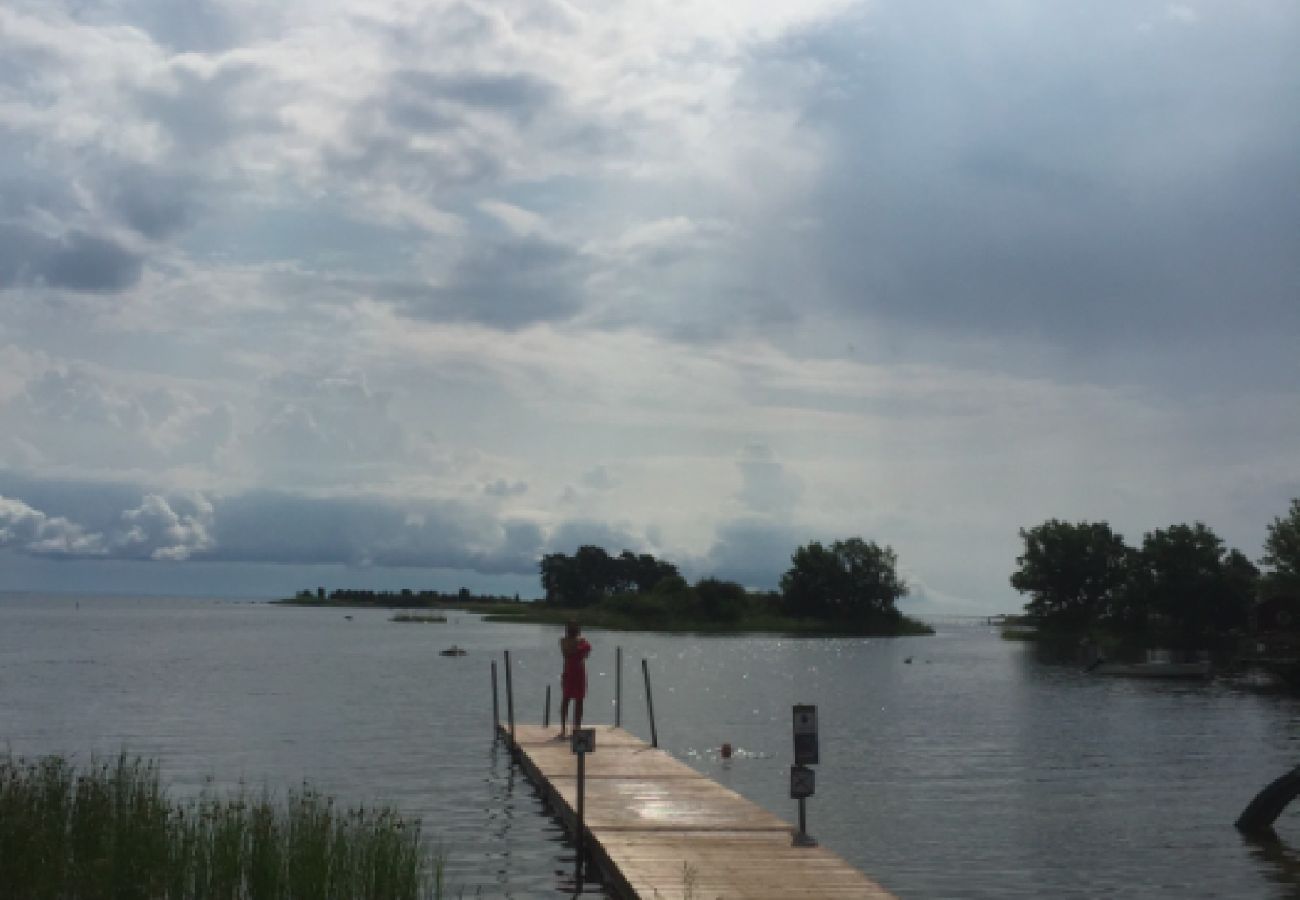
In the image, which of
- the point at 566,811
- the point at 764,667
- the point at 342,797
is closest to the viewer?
the point at 566,811

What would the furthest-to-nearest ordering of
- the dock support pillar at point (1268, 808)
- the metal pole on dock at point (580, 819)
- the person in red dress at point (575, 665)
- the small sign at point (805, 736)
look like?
the person in red dress at point (575, 665) → the dock support pillar at point (1268, 808) → the metal pole on dock at point (580, 819) → the small sign at point (805, 736)

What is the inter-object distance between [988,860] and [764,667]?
78335 mm

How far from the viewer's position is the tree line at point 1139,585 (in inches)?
6329

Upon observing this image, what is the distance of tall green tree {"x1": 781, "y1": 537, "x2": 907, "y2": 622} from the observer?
7584 inches

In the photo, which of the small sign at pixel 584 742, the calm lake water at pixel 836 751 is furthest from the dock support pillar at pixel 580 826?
the small sign at pixel 584 742

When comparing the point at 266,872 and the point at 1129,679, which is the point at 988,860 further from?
the point at 1129,679

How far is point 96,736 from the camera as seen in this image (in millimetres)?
46406

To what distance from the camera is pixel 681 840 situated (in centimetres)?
2078

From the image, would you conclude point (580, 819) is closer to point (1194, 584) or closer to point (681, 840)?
point (681, 840)

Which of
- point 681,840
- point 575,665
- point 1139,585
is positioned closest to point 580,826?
point 681,840

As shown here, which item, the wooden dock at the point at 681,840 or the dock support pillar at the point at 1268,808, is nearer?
the wooden dock at the point at 681,840

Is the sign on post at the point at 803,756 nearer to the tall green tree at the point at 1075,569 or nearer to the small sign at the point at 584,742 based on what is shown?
the small sign at the point at 584,742

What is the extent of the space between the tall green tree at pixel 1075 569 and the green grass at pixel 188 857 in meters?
167

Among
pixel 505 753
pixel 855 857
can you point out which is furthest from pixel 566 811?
pixel 505 753
